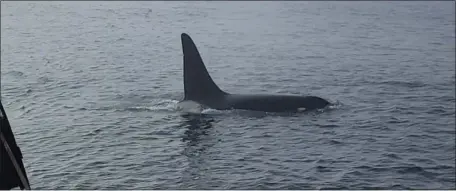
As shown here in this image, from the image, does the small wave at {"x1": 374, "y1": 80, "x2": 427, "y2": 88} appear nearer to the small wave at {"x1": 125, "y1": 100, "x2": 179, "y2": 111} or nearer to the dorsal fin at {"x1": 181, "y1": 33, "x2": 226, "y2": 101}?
the dorsal fin at {"x1": 181, "y1": 33, "x2": 226, "y2": 101}

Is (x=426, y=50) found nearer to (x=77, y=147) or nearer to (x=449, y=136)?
(x=449, y=136)

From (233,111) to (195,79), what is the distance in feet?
9.02

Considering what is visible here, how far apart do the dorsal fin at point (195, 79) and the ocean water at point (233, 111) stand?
4.51 feet

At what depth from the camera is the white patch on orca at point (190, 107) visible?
3294 cm

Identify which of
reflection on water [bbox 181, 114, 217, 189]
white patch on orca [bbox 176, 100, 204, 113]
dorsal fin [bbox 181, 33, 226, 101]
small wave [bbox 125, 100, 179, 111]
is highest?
dorsal fin [bbox 181, 33, 226, 101]

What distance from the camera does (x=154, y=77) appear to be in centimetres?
4566

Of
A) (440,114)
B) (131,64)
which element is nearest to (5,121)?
(440,114)

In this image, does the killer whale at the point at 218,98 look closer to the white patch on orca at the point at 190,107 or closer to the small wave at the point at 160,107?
the white patch on orca at the point at 190,107

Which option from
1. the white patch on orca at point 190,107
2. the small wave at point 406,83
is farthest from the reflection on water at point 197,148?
the small wave at point 406,83

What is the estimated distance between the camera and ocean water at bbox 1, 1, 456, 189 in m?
23.0

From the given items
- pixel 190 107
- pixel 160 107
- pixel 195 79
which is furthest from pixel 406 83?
pixel 160 107

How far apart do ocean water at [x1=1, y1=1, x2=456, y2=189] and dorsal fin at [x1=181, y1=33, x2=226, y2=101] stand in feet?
4.51

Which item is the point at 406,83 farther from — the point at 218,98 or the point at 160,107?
the point at 160,107

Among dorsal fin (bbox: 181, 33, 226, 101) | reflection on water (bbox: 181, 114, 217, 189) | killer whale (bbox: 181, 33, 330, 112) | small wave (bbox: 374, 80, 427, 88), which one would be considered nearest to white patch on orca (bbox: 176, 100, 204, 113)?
killer whale (bbox: 181, 33, 330, 112)
